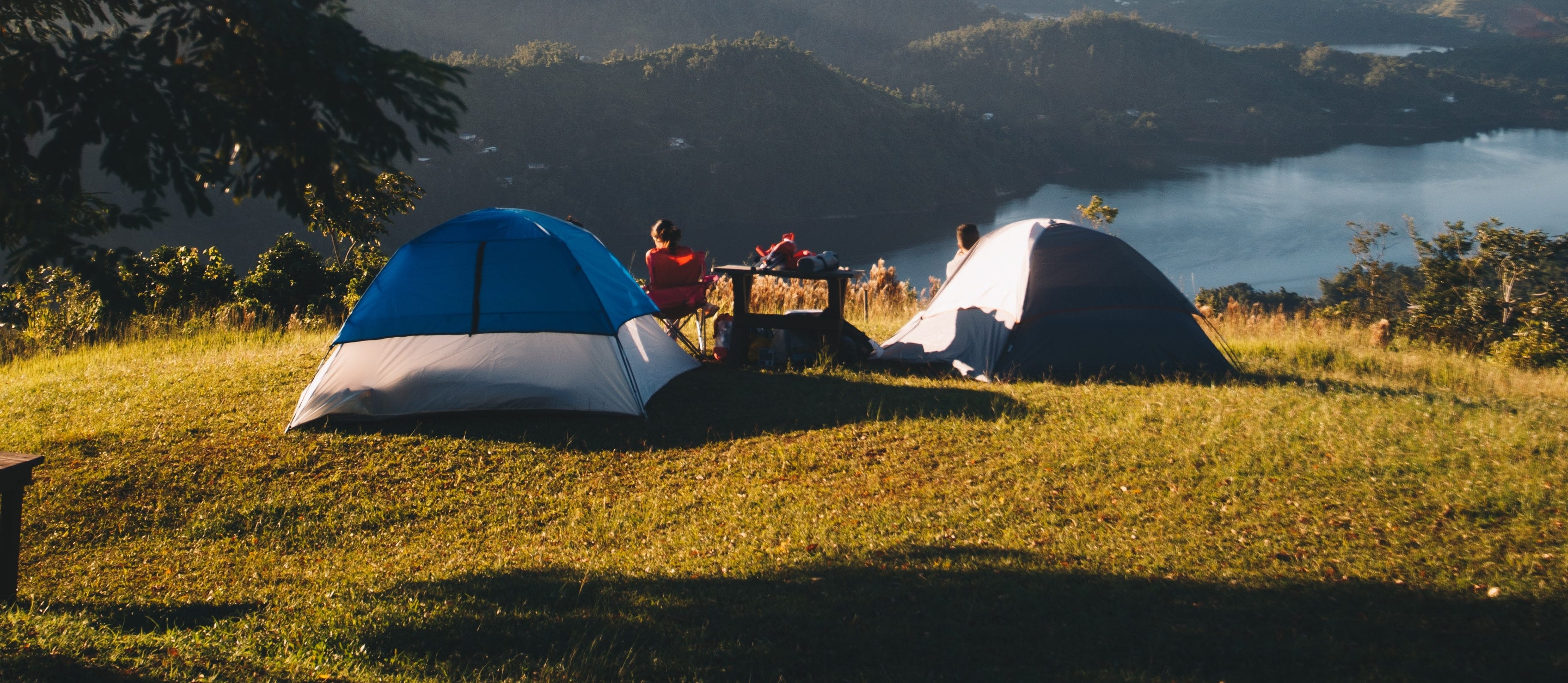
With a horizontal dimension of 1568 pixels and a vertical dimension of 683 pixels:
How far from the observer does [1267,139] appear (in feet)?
335

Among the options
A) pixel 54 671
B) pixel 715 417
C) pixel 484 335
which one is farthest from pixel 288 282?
pixel 54 671

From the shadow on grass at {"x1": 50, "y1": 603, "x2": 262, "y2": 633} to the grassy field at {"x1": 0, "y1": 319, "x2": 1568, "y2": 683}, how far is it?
0.08 feet

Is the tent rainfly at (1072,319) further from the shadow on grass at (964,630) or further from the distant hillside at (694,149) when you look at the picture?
the distant hillside at (694,149)

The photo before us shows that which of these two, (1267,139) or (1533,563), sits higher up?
(1267,139)

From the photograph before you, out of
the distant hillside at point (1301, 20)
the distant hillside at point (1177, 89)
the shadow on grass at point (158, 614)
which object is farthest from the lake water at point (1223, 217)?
the distant hillside at point (1301, 20)

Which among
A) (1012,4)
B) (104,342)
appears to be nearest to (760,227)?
(104,342)

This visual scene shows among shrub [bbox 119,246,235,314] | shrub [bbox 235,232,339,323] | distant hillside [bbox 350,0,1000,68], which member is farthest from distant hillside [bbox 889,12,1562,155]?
shrub [bbox 119,246,235,314]

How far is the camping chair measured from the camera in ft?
31.8

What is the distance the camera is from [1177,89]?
4572 inches

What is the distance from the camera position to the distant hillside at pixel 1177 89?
102062 millimetres

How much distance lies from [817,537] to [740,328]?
4.63 meters

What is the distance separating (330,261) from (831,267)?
12.8 metres

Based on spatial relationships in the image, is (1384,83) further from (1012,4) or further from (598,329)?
(598,329)

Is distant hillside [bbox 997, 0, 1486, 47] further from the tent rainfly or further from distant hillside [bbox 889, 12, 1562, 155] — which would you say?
the tent rainfly
